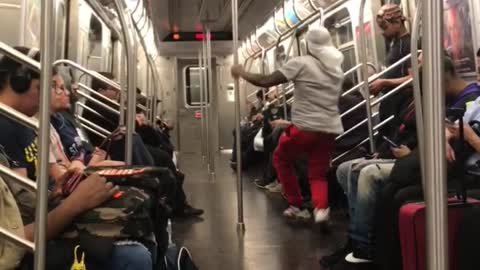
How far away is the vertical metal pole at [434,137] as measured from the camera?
3.24 feet

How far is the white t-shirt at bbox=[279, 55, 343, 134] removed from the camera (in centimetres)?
367

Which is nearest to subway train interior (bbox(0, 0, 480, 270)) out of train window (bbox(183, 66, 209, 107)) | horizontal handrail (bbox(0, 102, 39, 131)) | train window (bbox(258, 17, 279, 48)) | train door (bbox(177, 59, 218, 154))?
horizontal handrail (bbox(0, 102, 39, 131))

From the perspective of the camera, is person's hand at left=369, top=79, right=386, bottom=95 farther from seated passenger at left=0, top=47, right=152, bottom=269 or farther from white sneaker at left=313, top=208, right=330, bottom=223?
seated passenger at left=0, top=47, right=152, bottom=269

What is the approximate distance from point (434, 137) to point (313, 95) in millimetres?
2724

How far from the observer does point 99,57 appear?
599 centimetres

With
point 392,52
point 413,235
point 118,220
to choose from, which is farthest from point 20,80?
point 392,52

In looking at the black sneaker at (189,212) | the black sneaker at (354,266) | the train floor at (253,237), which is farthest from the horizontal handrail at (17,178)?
the black sneaker at (189,212)

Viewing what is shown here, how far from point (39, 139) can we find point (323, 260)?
6.03 ft

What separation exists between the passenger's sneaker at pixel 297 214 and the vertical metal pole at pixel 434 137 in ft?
9.82

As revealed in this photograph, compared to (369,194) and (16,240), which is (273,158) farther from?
(16,240)

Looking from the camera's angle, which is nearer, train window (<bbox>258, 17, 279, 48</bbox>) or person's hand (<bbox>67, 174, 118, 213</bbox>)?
person's hand (<bbox>67, 174, 118, 213</bbox>)

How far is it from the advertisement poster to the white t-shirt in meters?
0.86

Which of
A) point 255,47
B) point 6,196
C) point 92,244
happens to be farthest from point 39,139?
point 255,47

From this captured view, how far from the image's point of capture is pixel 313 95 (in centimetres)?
371
